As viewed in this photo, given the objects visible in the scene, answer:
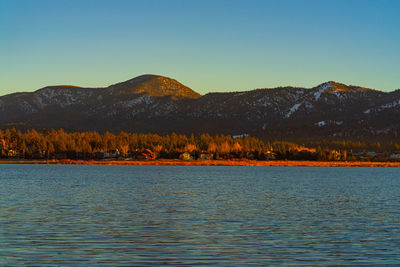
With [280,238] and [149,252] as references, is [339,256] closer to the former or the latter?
[280,238]

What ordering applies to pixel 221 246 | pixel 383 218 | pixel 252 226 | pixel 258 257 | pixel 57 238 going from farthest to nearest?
pixel 383 218 < pixel 252 226 < pixel 57 238 < pixel 221 246 < pixel 258 257

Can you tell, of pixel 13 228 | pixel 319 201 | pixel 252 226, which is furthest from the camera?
pixel 319 201

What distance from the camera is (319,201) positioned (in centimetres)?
6094

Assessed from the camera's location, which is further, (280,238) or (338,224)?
(338,224)

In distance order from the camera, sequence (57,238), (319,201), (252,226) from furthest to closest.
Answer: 1. (319,201)
2. (252,226)
3. (57,238)

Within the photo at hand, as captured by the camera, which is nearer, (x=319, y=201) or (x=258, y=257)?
(x=258, y=257)

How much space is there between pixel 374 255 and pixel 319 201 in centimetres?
3297

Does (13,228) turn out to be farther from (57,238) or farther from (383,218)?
(383,218)

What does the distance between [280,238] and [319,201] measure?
29.4 meters

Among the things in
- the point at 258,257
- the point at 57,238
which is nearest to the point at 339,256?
the point at 258,257

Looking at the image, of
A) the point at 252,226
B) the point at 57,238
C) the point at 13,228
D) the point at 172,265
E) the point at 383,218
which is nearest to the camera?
the point at 172,265

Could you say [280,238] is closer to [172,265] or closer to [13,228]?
[172,265]

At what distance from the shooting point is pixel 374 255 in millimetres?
28328

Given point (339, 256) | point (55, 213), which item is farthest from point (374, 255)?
point (55, 213)
